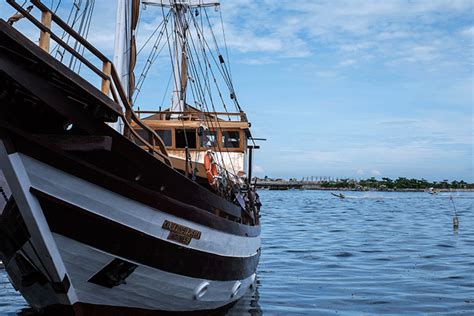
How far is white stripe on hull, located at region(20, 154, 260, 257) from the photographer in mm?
7422

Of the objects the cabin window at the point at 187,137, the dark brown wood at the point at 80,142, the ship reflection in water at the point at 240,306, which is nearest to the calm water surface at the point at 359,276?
the ship reflection in water at the point at 240,306

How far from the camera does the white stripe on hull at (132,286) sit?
8.03 meters

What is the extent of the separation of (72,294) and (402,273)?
12.6m

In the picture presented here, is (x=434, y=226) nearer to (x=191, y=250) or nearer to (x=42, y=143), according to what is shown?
(x=191, y=250)

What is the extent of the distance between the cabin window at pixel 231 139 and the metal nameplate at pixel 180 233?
7963mm

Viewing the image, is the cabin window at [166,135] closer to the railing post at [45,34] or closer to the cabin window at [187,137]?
the cabin window at [187,137]

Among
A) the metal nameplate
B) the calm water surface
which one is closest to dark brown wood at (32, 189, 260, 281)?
the metal nameplate

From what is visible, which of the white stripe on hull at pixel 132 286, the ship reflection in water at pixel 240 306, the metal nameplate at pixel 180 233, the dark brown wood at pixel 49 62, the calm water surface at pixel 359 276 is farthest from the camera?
the calm water surface at pixel 359 276

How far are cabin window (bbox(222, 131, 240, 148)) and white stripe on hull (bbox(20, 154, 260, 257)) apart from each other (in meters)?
7.78

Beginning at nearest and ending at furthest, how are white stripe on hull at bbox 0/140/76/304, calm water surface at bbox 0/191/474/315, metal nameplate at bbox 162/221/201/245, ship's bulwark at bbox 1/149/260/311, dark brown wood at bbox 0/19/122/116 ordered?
dark brown wood at bbox 0/19/122/116 → white stripe on hull at bbox 0/140/76/304 → ship's bulwark at bbox 1/149/260/311 → metal nameplate at bbox 162/221/201/245 → calm water surface at bbox 0/191/474/315

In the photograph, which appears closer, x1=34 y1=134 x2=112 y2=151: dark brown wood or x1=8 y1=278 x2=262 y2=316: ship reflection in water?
x1=34 y1=134 x2=112 y2=151: dark brown wood

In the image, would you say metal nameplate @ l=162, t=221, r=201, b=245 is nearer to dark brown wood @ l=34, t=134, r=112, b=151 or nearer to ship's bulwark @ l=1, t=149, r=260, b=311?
ship's bulwark @ l=1, t=149, r=260, b=311

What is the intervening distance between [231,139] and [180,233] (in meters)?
8.41

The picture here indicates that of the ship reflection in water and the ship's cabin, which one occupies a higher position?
the ship's cabin
